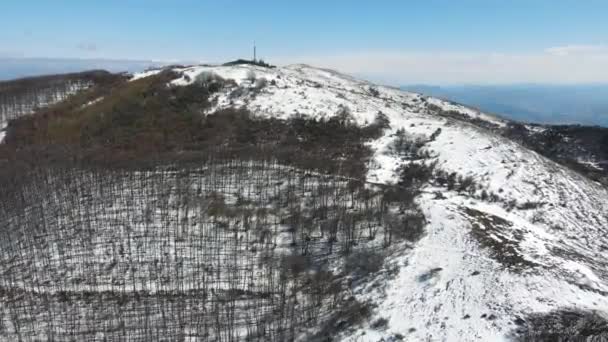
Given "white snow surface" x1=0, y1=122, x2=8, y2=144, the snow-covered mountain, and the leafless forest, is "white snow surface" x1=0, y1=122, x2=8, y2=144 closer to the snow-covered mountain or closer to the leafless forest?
the leafless forest

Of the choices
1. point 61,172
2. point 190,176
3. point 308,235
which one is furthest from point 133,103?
point 308,235

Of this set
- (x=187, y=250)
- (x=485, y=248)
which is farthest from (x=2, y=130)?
(x=485, y=248)

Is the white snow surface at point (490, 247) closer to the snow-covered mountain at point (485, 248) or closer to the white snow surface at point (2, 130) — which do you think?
the snow-covered mountain at point (485, 248)

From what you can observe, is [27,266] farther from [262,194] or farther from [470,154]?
[470,154]

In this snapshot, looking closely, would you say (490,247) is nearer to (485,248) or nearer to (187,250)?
(485,248)

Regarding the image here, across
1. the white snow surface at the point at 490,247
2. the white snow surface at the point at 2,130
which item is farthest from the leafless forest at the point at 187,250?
the white snow surface at the point at 2,130

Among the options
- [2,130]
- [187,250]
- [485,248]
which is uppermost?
[2,130]

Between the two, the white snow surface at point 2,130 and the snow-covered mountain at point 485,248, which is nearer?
the snow-covered mountain at point 485,248
